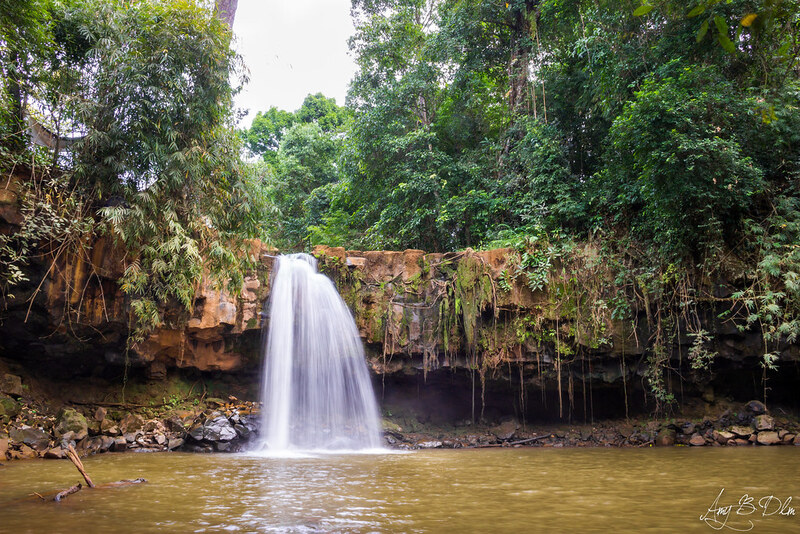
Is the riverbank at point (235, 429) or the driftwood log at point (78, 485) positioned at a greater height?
the driftwood log at point (78, 485)

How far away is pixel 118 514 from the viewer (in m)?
3.93

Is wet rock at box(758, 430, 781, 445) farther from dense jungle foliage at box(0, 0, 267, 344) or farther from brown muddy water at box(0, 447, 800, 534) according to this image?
dense jungle foliage at box(0, 0, 267, 344)

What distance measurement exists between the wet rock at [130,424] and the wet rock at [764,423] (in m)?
13.4

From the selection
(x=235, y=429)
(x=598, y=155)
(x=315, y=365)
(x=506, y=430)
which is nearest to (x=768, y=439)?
(x=506, y=430)

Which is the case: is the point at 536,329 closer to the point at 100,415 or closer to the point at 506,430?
the point at 506,430

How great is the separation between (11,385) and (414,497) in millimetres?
10206

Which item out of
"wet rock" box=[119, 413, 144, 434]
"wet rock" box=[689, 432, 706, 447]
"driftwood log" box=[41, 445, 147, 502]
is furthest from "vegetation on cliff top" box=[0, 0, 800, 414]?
"driftwood log" box=[41, 445, 147, 502]

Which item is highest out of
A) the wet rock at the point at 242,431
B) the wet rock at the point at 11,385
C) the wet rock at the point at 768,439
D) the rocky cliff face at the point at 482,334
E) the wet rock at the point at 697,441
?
the rocky cliff face at the point at 482,334

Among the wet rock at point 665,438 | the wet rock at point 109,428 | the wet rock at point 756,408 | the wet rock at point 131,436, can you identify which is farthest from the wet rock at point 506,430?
the wet rock at point 109,428

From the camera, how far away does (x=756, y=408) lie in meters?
11.4

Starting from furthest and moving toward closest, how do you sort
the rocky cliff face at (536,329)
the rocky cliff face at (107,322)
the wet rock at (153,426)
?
the rocky cliff face at (536,329)
the wet rock at (153,426)
the rocky cliff face at (107,322)

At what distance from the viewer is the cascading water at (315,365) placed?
12.0 meters

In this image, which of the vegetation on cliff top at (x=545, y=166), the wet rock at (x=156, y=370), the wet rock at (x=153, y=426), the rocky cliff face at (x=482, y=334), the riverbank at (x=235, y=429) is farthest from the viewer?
the wet rock at (x=156, y=370)
